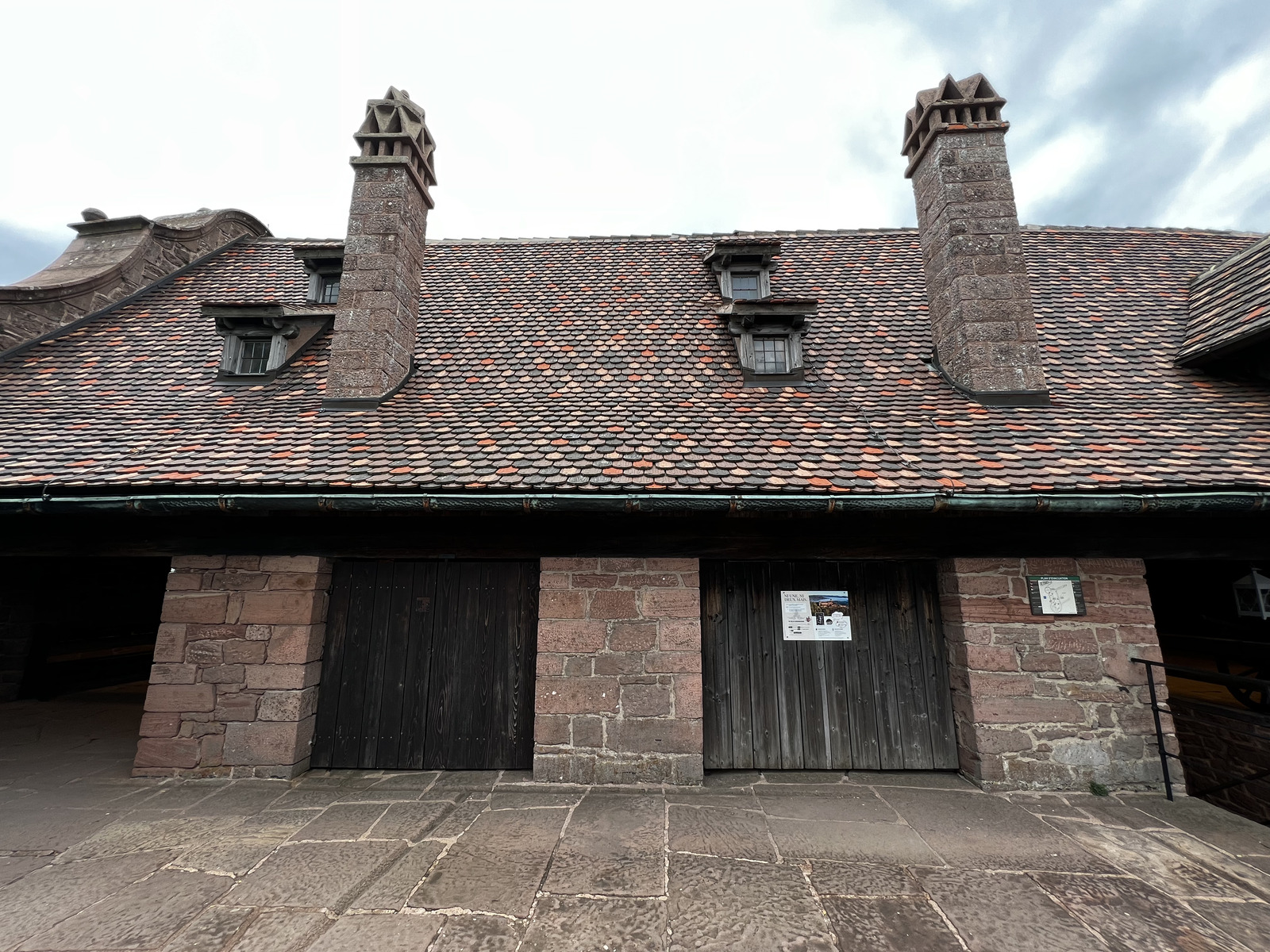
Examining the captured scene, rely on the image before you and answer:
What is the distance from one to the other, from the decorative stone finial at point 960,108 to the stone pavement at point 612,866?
6.86 metres

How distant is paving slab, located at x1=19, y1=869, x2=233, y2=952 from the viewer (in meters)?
2.37

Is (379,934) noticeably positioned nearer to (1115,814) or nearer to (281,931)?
(281,931)

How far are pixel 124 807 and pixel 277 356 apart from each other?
173 inches

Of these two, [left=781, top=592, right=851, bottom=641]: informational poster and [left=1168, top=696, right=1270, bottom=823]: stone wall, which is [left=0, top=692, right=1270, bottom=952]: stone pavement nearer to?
[left=781, top=592, right=851, bottom=641]: informational poster

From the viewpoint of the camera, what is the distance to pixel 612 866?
9.78 ft

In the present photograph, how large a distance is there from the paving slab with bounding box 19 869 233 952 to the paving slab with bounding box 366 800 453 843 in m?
0.82

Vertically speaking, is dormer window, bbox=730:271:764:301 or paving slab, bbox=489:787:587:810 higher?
dormer window, bbox=730:271:764:301

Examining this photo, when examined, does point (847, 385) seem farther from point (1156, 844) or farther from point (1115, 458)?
point (1156, 844)

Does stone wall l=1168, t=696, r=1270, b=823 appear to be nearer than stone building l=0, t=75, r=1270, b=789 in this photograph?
No

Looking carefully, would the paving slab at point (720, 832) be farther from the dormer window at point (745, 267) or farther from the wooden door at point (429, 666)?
the dormer window at point (745, 267)

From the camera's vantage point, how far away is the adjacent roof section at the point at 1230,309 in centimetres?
506

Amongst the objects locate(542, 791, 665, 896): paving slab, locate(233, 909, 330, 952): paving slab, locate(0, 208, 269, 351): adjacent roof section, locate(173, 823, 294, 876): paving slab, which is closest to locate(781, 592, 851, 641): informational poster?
locate(542, 791, 665, 896): paving slab

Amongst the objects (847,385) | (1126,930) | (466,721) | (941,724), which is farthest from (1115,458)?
(466,721)

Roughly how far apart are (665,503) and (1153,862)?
11.8ft
